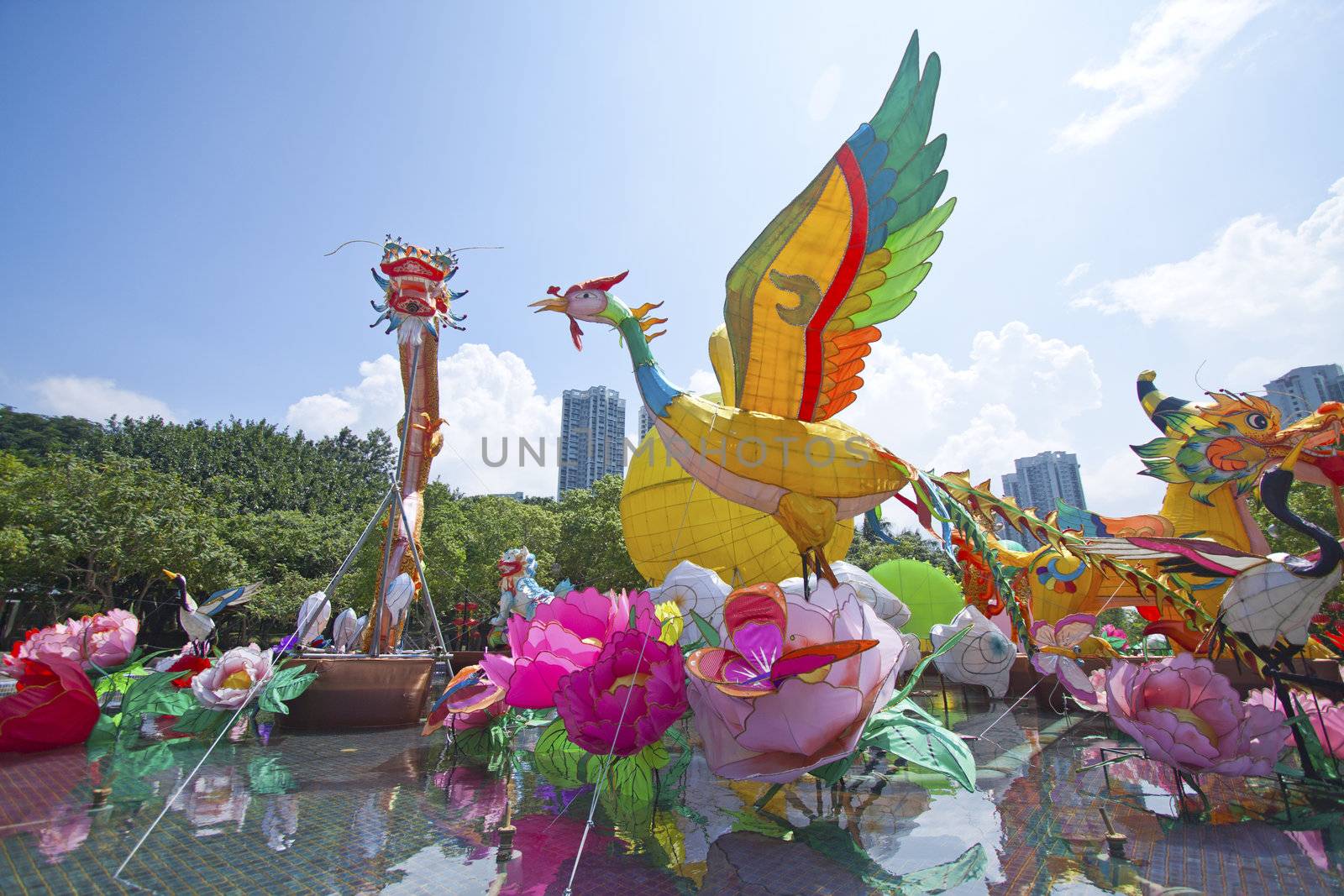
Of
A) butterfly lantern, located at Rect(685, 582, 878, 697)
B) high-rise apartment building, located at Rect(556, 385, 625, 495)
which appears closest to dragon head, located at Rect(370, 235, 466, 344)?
butterfly lantern, located at Rect(685, 582, 878, 697)

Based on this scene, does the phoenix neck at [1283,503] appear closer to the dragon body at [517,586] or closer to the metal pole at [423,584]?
the metal pole at [423,584]

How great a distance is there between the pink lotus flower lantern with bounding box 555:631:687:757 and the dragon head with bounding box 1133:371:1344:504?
9137 mm

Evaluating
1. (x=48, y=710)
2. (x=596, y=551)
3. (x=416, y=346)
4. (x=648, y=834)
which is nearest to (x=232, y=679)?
(x=48, y=710)

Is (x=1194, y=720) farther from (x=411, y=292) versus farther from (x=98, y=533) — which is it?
(x=98, y=533)

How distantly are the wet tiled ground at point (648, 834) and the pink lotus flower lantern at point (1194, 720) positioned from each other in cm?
29

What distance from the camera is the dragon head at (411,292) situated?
10.7 m

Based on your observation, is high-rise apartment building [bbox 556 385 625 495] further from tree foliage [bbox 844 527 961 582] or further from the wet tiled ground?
the wet tiled ground

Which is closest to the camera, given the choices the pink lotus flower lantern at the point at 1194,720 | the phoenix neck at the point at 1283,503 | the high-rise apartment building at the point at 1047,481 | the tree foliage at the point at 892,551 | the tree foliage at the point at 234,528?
the pink lotus flower lantern at the point at 1194,720

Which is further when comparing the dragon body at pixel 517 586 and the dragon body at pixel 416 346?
the dragon body at pixel 517 586

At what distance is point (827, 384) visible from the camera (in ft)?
20.0

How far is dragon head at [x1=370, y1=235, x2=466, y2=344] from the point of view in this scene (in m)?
10.7

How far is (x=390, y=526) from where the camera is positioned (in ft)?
28.4

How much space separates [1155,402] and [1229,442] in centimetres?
128

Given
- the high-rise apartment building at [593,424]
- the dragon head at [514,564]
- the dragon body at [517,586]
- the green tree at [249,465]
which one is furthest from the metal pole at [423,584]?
the high-rise apartment building at [593,424]
